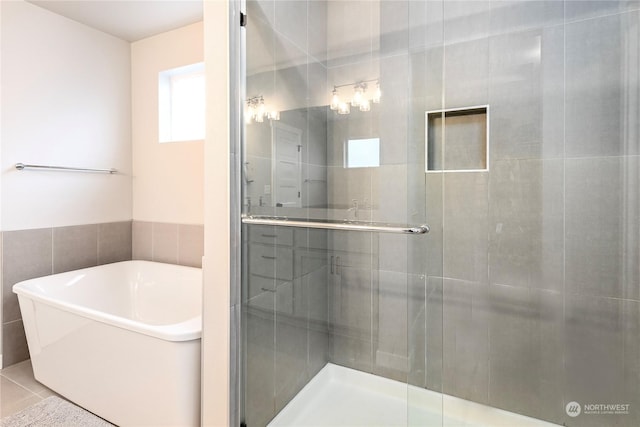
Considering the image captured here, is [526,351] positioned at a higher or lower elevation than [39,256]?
lower

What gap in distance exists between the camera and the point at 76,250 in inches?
106

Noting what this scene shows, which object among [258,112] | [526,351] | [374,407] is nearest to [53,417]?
[374,407]

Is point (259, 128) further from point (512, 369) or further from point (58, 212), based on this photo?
point (58, 212)

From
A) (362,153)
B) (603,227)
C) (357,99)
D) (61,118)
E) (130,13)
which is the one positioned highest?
(130,13)

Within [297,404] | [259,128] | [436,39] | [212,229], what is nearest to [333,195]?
[259,128]

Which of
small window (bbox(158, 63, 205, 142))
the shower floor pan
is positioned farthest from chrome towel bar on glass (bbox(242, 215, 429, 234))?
small window (bbox(158, 63, 205, 142))

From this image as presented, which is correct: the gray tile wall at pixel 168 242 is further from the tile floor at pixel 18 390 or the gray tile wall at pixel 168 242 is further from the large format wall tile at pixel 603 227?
the large format wall tile at pixel 603 227

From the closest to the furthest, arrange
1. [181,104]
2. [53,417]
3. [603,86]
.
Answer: [603,86], [53,417], [181,104]

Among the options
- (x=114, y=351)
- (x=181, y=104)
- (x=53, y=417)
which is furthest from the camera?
(x=181, y=104)

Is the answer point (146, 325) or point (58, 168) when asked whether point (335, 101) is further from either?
point (58, 168)

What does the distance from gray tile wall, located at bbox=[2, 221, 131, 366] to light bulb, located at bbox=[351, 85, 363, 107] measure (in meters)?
2.51

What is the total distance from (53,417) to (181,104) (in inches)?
95.0

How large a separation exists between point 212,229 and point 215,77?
Answer: 0.65 metres

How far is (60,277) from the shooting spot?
234cm
